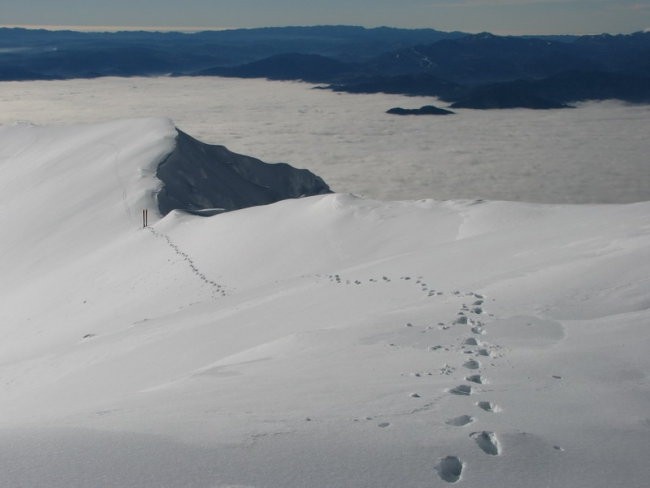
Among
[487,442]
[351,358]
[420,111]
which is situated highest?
[487,442]

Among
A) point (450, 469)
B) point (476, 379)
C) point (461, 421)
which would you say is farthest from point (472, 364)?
point (450, 469)

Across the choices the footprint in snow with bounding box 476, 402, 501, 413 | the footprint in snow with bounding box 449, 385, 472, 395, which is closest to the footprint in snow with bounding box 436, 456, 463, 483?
the footprint in snow with bounding box 476, 402, 501, 413

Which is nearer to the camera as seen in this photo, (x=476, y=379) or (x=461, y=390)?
(x=461, y=390)

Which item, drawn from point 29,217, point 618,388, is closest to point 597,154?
point 29,217

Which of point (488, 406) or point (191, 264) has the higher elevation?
point (488, 406)

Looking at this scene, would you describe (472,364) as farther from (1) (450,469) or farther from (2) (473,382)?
(1) (450,469)

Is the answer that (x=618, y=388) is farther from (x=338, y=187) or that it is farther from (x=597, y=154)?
(x=597, y=154)
